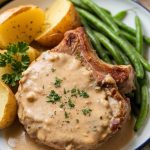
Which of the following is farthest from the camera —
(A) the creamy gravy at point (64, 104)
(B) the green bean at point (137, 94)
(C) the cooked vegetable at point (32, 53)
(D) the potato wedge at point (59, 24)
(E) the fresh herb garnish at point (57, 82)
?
(D) the potato wedge at point (59, 24)

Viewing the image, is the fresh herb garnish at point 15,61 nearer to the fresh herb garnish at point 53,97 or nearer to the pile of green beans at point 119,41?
the fresh herb garnish at point 53,97

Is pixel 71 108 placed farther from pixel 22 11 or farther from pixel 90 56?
pixel 22 11

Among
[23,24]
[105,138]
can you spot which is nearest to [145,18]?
[23,24]

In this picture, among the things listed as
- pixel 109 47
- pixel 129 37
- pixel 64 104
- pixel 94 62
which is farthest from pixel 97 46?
pixel 64 104

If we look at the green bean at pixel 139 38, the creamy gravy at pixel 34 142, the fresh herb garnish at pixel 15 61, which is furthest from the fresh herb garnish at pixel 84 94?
the green bean at pixel 139 38

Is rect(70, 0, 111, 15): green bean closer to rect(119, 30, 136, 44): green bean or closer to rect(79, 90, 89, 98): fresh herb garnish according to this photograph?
rect(119, 30, 136, 44): green bean

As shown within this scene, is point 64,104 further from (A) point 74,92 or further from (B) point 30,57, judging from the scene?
(B) point 30,57

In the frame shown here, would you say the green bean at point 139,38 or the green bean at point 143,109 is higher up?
the green bean at point 139,38
